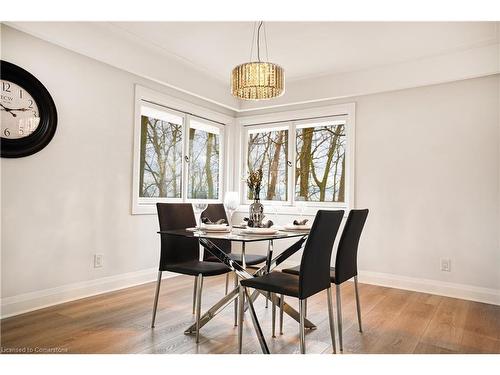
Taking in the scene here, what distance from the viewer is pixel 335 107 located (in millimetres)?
4445

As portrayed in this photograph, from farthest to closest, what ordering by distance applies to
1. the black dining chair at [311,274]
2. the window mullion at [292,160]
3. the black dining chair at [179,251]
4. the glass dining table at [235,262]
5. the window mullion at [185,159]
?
the window mullion at [292,160] → the window mullion at [185,159] → the black dining chair at [179,251] → the glass dining table at [235,262] → the black dining chair at [311,274]

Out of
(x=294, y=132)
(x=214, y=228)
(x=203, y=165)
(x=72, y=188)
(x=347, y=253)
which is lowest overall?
(x=347, y=253)

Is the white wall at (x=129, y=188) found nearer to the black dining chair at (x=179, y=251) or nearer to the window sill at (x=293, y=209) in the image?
the window sill at (x=293, y=209)

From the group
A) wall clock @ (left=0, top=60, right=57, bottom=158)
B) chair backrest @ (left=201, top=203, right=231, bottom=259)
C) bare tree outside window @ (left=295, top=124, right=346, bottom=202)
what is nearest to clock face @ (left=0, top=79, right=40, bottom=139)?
wall clock @ (left=0, top=60, right=57, bottom=158)

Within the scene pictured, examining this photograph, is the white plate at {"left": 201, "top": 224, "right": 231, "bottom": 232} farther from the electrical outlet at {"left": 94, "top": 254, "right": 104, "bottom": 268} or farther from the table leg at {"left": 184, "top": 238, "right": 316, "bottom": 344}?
the electrical outlet at {"left": 94, "top": 254, "right": 104, "bottom": 268}

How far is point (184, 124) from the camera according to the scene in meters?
4.46

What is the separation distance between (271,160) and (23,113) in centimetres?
307

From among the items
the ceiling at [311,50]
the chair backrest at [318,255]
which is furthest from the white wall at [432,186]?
the chair backrest at [318,255]

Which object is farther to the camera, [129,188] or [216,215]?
[129,188]

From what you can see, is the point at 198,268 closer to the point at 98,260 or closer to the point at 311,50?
the point at 98,260

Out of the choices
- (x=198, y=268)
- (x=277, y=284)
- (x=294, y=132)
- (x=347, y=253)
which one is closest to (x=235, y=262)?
(x=198, y=268)

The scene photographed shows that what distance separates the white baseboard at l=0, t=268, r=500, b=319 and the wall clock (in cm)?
115

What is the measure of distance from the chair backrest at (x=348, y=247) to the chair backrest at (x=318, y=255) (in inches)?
5.6

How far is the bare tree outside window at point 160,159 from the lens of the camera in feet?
13.1
